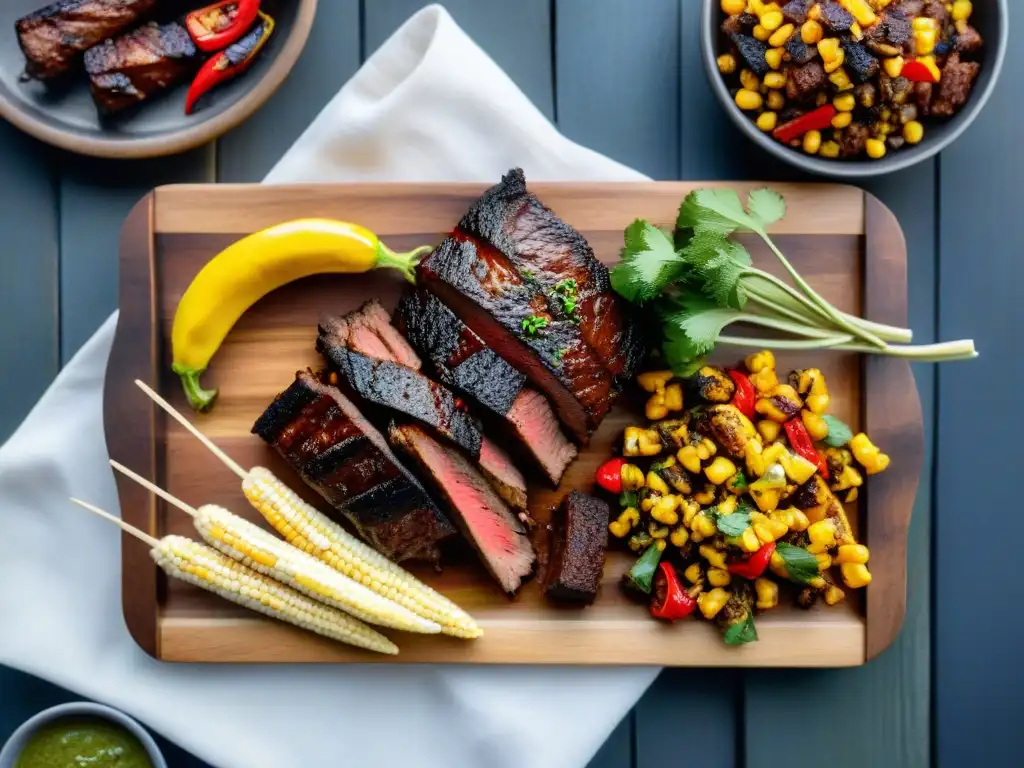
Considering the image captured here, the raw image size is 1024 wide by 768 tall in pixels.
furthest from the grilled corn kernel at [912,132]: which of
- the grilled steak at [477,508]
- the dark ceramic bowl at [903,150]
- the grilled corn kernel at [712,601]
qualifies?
the grilled steak at [477,508]

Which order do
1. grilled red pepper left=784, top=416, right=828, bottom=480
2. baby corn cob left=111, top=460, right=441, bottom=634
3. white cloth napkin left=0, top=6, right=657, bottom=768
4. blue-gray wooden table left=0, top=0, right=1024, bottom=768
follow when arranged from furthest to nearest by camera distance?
blue-gray wooden table left=0, top=0, right=1024, bottom=768 → white cloth napkin left=0, top=6, right=657, bottom=768 → grilled red pepper left=784, top=416, right=828, bottom=480 → baby corn cob left=111, top=460, right=441, bottom=634

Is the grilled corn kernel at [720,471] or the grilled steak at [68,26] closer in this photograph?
the grilled corn kernel at [720,471]

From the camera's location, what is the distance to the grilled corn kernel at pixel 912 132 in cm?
373

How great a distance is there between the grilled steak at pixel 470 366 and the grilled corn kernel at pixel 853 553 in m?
1.27

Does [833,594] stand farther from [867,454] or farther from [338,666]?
[338,666]

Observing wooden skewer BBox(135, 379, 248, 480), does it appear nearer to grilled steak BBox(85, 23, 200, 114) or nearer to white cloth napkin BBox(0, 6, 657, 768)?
white cloth napkin BBox(0, 6, 657, 768)

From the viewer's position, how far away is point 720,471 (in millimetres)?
3646

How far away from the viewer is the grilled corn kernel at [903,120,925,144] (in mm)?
3734

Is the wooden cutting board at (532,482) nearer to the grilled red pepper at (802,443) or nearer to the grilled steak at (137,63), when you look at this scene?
the grilled red pepper at (802,443)

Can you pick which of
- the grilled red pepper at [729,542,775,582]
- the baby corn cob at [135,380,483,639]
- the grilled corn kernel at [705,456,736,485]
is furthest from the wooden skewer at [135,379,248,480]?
the grilled red pepper at [729,542,775,582]

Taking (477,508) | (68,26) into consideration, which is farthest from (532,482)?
(68,26)

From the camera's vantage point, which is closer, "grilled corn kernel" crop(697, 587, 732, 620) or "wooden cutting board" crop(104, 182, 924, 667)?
"grilled corn kernel" crop(697, 587, 732, 620)

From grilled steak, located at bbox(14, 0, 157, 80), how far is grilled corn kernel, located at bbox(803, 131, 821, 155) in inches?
109

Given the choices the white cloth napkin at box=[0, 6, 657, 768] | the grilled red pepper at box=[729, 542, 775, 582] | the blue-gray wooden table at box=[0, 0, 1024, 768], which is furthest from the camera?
the blue-gray wooden table at box=[0, 0, 1024, 768]
